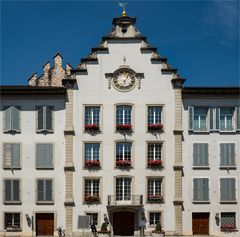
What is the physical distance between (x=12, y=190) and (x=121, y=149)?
10324 mm

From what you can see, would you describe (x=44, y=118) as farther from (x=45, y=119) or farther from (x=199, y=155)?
(x=199, y=155)

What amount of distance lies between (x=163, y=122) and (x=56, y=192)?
→ 37.5 feet

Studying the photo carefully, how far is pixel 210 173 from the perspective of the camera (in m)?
44.2

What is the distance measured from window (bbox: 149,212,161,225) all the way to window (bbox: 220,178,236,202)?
5887mm

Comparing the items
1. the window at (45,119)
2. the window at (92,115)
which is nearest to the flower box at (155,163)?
the window at (92,115)

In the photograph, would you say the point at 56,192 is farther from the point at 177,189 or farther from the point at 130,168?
the point at 177,189

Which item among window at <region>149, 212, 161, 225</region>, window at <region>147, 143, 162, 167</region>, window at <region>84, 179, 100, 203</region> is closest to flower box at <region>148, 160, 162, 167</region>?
window at <region>147, 143, 162, 167</region>

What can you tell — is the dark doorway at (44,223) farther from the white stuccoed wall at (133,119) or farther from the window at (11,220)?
the white stuccoed wall at (133,119)

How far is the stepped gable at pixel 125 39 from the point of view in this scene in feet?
147

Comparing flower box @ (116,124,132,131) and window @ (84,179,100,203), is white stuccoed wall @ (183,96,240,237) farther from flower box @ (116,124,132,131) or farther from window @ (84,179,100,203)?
window @ (84,179,100,203)

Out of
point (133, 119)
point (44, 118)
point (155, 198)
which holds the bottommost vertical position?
point (155, 198)

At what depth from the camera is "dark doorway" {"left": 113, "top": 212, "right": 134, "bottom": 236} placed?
4338 centimetres

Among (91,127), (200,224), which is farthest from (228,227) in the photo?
(91,127)

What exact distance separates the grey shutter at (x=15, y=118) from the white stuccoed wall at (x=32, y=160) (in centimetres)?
36
